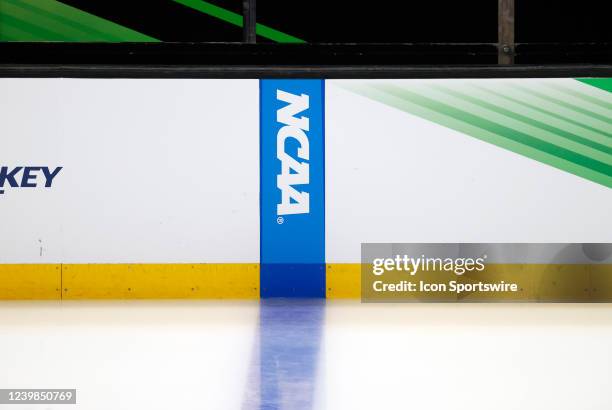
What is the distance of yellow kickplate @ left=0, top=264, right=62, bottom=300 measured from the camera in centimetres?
926

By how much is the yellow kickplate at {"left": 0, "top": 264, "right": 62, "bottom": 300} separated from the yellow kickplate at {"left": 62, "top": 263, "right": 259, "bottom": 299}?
91 mm

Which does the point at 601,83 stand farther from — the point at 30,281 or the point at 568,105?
the point at 30,281

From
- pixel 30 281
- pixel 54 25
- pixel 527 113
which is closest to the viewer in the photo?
pixel 30 281

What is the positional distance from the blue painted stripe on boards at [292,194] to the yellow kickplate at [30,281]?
2094 mm

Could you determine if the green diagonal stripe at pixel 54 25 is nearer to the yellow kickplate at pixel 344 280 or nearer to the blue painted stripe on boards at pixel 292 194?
the blue painted stripe on boards at pixel 292 194

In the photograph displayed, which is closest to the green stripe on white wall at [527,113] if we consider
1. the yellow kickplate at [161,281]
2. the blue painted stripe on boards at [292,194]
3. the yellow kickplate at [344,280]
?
the blue painted stripe on boards at [292,194]

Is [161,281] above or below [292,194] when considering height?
below

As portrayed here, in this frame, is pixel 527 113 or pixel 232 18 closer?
pixel 527 113

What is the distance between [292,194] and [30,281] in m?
2.77

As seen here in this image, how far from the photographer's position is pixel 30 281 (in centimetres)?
927

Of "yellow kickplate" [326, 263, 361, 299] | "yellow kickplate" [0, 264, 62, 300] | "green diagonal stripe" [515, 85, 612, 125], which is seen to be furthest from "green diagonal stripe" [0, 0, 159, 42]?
"green diagonal stripe" [515, 85, 612, 125]

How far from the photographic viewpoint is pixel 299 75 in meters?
9.45

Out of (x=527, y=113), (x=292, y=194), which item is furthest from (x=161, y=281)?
(x=527, y=113)

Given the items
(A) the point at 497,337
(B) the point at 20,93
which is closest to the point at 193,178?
(B) the point at 20,93
